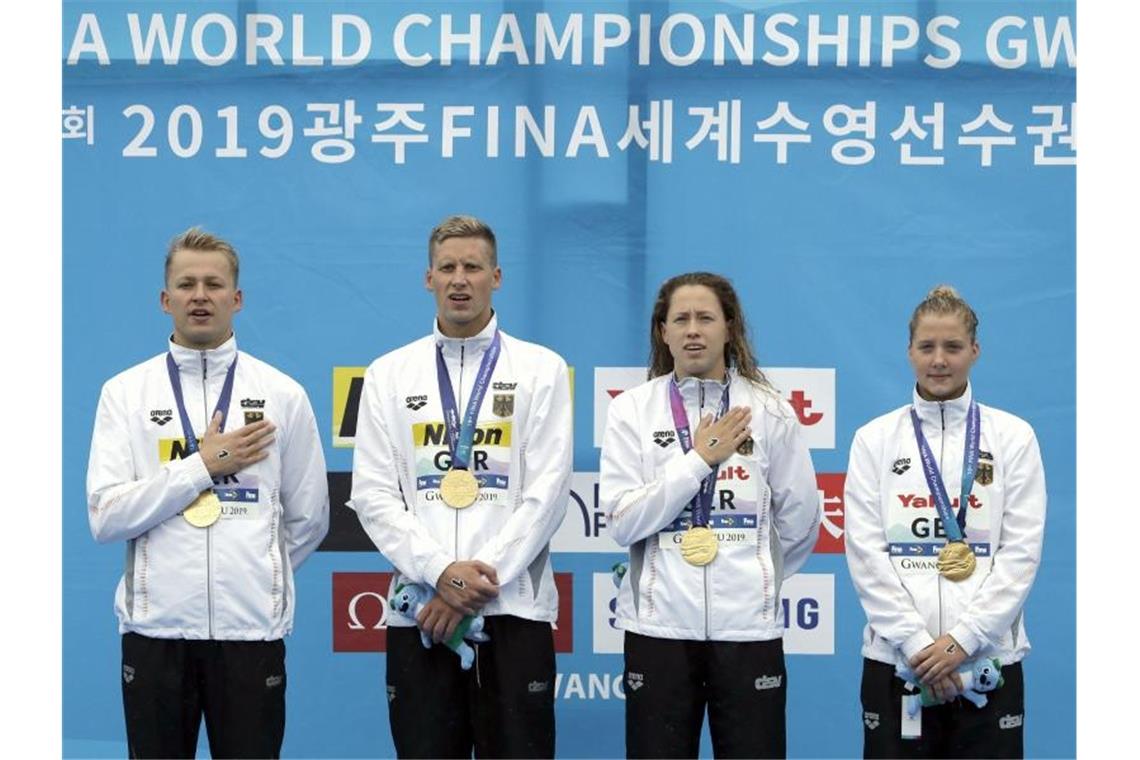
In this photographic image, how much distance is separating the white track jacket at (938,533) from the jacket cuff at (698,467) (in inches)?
20.5

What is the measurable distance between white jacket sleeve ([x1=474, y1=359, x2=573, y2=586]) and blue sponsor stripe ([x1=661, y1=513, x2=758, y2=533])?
35cm

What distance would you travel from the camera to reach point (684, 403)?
4332 mm

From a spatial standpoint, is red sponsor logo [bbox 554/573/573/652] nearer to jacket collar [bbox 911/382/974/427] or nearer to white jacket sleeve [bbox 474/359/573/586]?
white jacket sleeve [bbox 474/359/573/586]

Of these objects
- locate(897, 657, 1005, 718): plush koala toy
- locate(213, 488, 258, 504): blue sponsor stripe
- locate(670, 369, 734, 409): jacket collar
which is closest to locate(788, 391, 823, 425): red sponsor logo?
locate(670, 369, 734, 409): jacket collar

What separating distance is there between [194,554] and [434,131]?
200cm

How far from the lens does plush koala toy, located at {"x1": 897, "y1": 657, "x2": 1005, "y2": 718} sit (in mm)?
4051

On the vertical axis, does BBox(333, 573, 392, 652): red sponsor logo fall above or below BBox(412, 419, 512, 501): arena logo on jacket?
below

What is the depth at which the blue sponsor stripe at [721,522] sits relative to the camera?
4168 mm

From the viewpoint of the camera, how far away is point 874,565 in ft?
13.7

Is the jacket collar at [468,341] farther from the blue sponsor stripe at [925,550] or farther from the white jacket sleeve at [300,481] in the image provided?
the blue sponsor stripe at [925,550]

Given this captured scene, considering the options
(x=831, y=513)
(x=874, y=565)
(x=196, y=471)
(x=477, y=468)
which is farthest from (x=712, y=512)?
(x=196, y=471)

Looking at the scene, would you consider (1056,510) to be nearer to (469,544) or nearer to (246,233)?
(469,544)

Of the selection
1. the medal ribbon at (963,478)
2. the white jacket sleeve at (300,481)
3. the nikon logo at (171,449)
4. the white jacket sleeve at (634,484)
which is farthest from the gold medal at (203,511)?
the medal ribbon at (963,478)

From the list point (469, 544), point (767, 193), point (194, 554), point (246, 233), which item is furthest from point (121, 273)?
point (767, 193)
